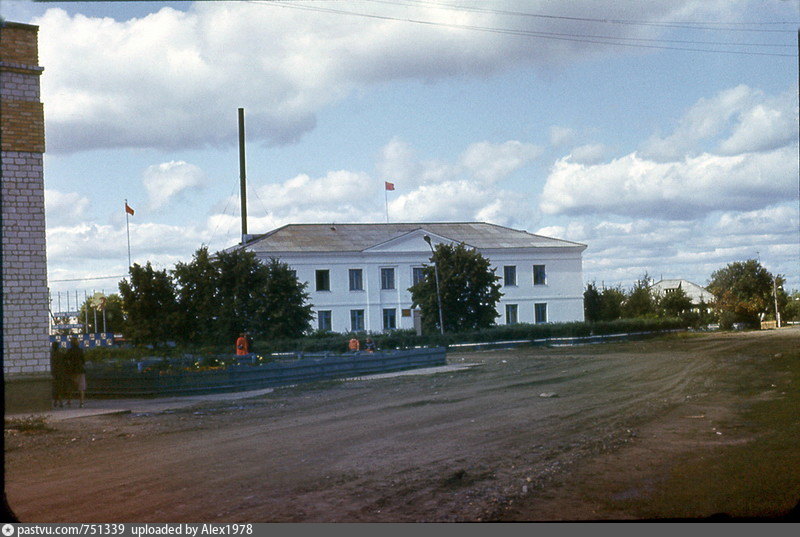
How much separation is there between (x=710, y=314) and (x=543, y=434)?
2214 centimetres

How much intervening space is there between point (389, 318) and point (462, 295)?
287 inches

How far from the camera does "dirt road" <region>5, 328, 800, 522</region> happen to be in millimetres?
7156

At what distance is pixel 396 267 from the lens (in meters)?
53.7

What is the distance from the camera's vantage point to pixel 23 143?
13055mm

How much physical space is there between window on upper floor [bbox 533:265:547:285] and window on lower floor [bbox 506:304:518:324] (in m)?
2.34

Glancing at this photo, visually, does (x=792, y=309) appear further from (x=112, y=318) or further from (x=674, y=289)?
(x=112, y=318)

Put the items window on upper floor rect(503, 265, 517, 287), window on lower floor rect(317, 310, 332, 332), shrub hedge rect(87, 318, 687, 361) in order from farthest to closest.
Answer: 1. window on upper floor rect(503, 265, 517, 287)
2. window on lower floor rect(317, 310, 332, 332)
3. shrub hedge rect(87, 318, 687, 361)

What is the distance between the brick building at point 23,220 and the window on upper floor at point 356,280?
38906mm

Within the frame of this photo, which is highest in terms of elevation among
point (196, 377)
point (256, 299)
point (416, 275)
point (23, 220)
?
point (416, 275)

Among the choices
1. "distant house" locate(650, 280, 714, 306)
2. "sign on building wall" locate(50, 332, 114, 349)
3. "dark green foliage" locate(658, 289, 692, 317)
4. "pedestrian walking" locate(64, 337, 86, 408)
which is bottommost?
"pedestrian walking" locate(64, 337, 86, 408)

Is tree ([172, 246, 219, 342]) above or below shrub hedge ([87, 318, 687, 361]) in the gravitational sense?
above

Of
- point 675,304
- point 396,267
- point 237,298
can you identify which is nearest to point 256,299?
point 237,298

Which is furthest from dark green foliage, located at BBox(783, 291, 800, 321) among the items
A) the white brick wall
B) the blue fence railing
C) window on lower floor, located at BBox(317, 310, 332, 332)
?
window on lower floor, located at BBox(317, 310, 332, 332)

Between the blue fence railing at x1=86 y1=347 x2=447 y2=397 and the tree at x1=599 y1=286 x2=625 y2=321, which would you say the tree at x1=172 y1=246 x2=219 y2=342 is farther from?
the tree at x1=599 y1=286 x2=625 y2=321
